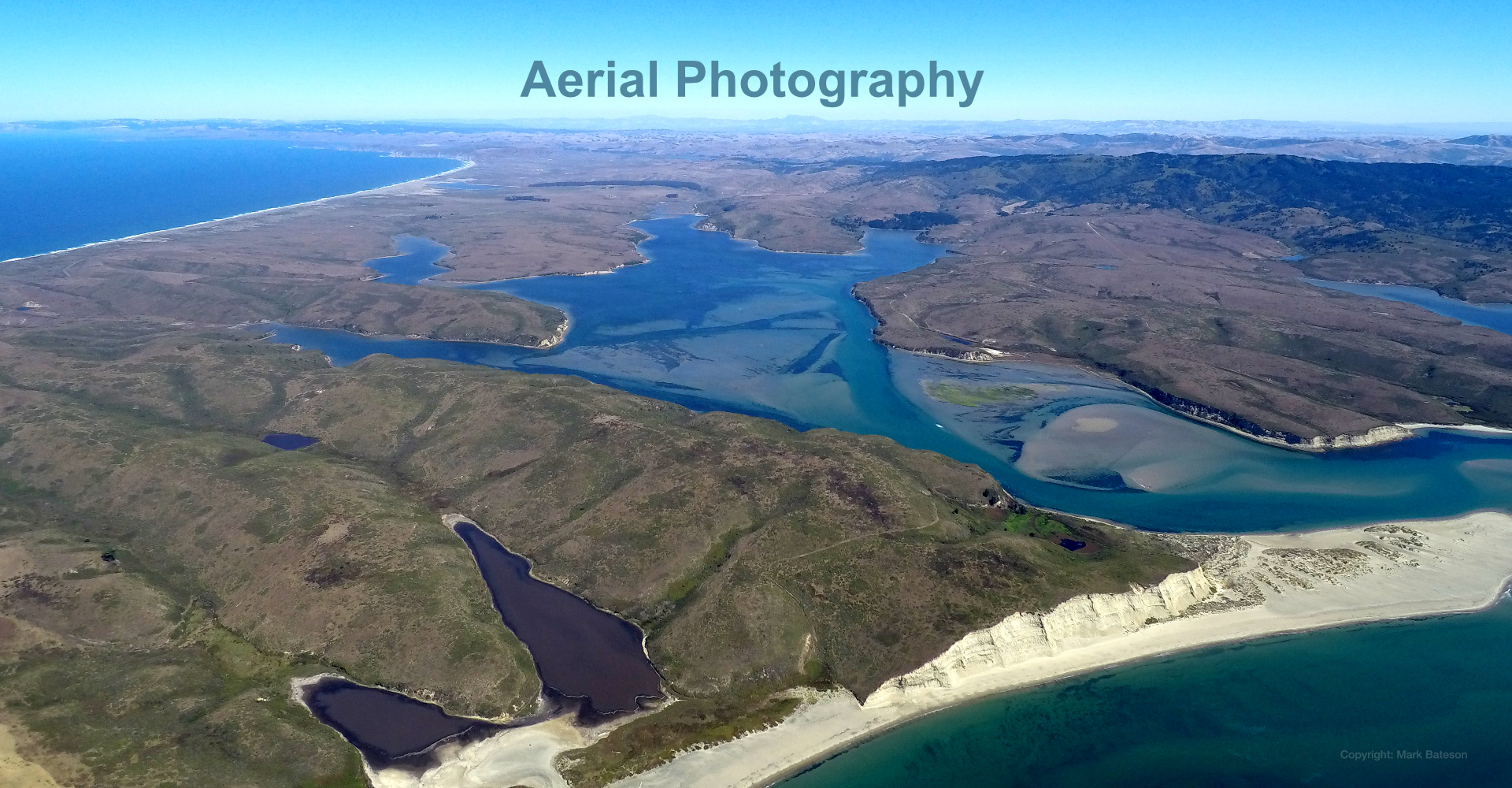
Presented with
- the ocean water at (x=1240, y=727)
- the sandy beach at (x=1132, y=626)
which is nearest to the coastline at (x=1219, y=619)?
the sandy beach at (x=1132, y=626)

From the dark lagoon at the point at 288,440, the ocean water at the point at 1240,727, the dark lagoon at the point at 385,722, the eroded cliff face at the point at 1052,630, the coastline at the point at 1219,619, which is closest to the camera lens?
the ocean water at the point at 1240,727

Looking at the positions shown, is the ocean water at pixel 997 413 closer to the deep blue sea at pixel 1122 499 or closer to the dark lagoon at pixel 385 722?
the deep blue sea at pixel 1122 499

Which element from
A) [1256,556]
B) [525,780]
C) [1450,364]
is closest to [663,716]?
[525,780]

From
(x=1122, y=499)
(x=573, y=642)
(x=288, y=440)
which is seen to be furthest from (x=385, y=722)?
(x=1122, y=499)

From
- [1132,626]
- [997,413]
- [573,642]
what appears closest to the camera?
[573,642]

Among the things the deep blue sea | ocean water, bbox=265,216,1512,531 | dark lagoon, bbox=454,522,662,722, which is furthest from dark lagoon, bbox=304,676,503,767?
ocean water, bbox=265,216,1512,531

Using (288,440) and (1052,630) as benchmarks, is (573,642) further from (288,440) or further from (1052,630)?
(288,440)
